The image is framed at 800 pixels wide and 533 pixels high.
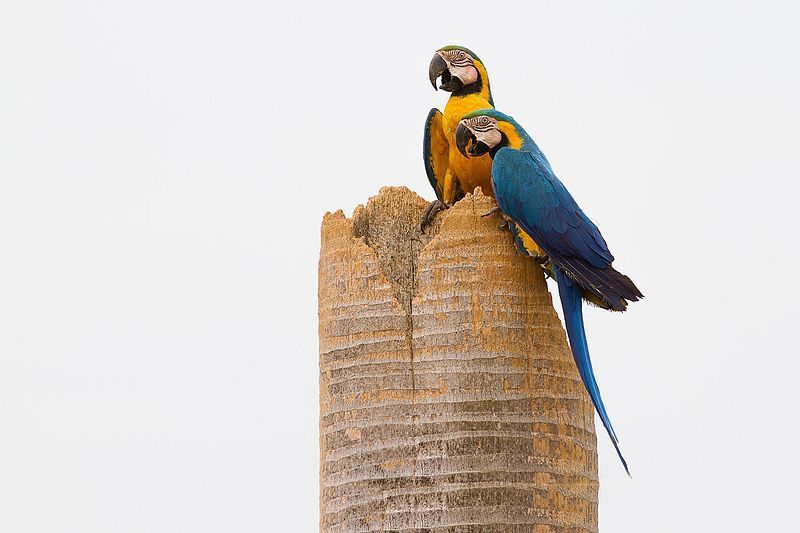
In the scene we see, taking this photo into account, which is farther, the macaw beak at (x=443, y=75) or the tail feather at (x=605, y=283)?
the macaw beak at (x=443, y=75)

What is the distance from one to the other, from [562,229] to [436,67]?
1.81 meters

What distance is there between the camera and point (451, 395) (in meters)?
4.20

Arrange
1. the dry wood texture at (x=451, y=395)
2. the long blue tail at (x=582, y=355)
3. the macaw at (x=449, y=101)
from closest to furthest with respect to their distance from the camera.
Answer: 1. the dry wood texture at (x=451, y=395)
2. the long blue tail at (x=582, y=355)
3. the macaw at (x=449, y=101)

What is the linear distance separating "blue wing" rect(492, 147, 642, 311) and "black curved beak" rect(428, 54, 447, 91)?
1441mm

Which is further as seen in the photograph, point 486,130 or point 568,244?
point 486,130

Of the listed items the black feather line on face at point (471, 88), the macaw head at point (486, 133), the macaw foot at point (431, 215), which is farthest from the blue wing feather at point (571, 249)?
the black feather line on face at point (471, 88)

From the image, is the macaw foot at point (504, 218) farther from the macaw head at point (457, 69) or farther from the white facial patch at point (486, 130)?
the macaw head at point (457, 69)

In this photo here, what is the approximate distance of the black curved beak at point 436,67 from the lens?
6051 millimetres

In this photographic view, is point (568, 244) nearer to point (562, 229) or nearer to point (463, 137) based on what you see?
point (562, 229)

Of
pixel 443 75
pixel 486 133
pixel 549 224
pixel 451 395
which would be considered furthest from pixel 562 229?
pixel 443 75

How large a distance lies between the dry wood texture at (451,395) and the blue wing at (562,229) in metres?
0.12

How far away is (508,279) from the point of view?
436 cm

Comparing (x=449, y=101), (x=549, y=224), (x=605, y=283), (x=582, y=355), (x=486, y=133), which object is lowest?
(x=582, y=355)

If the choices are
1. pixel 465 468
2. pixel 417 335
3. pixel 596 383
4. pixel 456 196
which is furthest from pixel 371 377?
pixel 456 196
